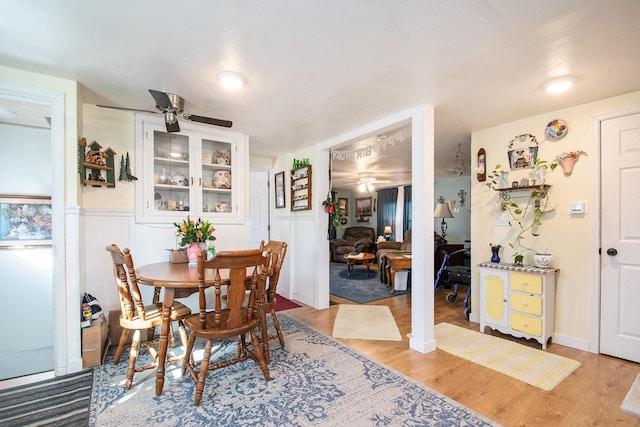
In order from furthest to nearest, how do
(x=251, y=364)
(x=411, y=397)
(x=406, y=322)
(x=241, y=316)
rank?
(x=406, y=322) < (x=251, y=364) < (x=241, y=316) < (x=411, y=397)

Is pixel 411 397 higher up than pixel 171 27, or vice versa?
pixel 171 27

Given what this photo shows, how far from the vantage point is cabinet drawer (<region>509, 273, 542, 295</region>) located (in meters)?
2.71

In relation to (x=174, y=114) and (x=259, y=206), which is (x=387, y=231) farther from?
(x=174, y=114)

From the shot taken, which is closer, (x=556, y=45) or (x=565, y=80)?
(x=556, y=45)

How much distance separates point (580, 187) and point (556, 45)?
164cm

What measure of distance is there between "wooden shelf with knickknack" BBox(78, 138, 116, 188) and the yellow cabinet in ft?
13.0

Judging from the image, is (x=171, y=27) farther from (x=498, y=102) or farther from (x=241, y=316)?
(x=498, y=102)

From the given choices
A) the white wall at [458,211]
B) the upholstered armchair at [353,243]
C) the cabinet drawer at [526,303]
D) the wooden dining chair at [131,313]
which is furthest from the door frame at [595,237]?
the upholstered armchair at [353,243]

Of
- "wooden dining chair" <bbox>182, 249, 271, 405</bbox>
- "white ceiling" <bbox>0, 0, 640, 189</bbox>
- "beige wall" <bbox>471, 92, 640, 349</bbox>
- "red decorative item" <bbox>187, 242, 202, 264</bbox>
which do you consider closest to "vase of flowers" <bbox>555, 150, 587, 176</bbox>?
"beige wall" <bbox>471, 92, 640, 349</bbox>

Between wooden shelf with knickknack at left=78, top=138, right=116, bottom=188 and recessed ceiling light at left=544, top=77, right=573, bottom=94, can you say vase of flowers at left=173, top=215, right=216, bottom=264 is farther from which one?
recessed ceiling light at left=544, top=77, right=573, bottom=94

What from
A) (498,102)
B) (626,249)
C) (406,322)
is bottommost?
(406,322)

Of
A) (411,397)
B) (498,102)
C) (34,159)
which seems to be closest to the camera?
(411,397)

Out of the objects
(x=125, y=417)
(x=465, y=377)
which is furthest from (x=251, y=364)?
(x=465, y=377)

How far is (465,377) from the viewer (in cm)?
215
